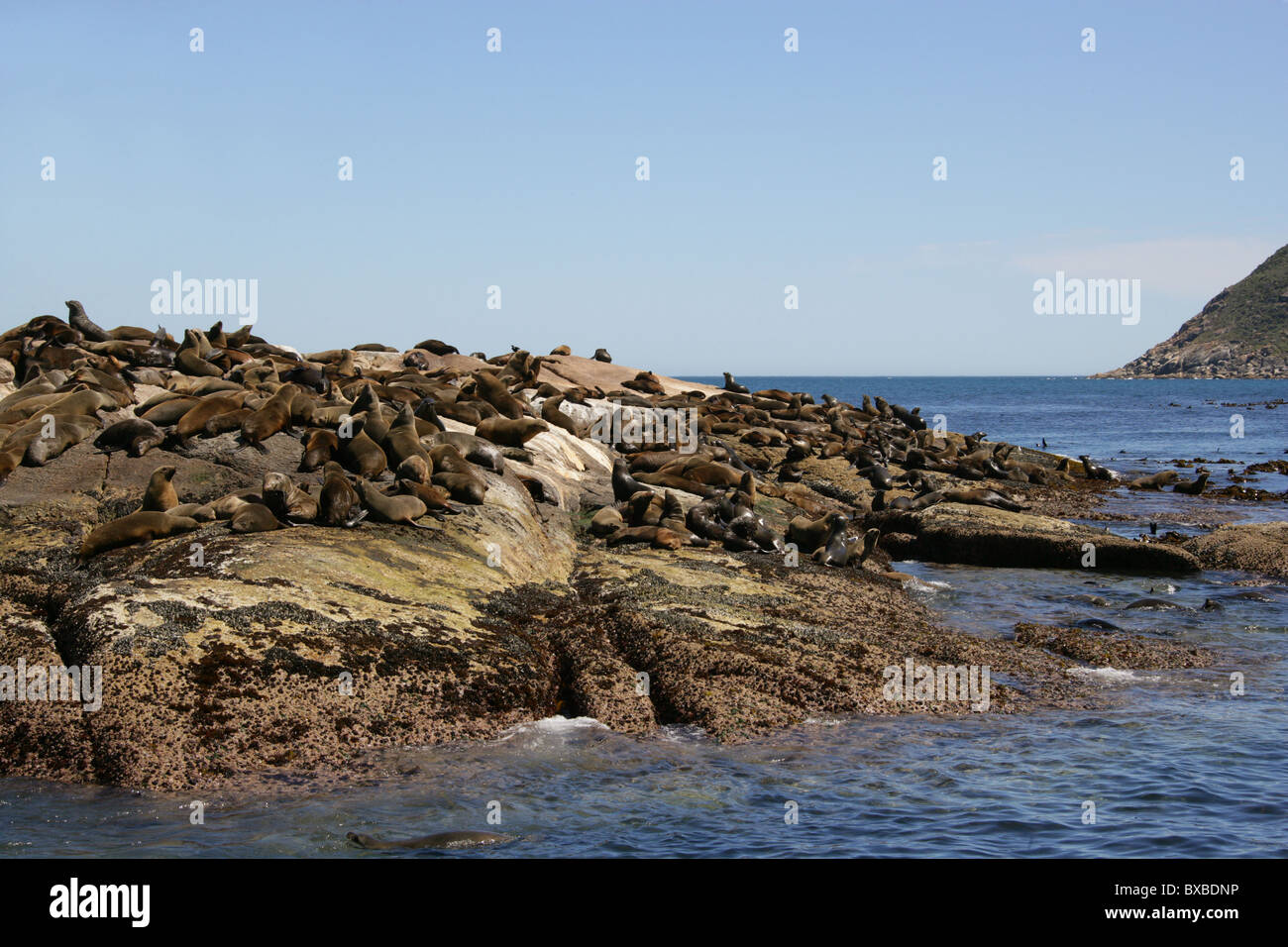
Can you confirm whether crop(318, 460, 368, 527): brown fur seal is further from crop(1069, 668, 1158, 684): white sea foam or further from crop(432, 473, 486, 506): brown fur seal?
crop(1069, 668, 1158, 684): white sea foam

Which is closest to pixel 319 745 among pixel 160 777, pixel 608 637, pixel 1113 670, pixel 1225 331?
pixel 160 777

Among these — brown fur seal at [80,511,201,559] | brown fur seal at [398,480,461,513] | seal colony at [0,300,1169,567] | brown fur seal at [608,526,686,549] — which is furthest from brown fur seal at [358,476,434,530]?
brown fur seal at [608,526,686,549]

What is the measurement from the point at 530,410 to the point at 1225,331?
160380mm

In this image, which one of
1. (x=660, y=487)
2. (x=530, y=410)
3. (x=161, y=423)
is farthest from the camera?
(x=530, y=410)

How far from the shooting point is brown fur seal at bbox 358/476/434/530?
415 inches

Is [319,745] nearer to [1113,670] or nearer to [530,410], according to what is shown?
[1113,670]

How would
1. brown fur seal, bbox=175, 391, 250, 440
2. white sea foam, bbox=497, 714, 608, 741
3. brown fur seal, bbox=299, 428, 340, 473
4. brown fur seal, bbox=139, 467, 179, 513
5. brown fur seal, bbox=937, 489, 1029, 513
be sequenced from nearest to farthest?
white sea foam, bbox=497, 714, 608, 741 < brown fur seal, bbox=139, 467, 179, 513 < brown fur seal, bbox=299, 428, 340, 473 < brown fur seal, bbox=175, 391, 250, 440 < brown fur seal, bbox=937, 489, 1029, 513

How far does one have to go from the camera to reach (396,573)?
30.9ft

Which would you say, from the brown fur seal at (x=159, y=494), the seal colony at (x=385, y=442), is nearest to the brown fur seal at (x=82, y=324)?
the seal colony at (x=385, y=442)

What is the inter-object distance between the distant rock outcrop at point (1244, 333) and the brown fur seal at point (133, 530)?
153343 millimetres

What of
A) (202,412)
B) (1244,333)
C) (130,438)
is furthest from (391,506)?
(1244,333)

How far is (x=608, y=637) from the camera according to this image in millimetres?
9391

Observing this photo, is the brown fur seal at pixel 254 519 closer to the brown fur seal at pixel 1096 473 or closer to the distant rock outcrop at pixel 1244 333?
the brown fur seal at pixel 1096 473

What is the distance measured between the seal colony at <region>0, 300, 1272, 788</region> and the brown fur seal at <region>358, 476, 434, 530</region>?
0.11ft
